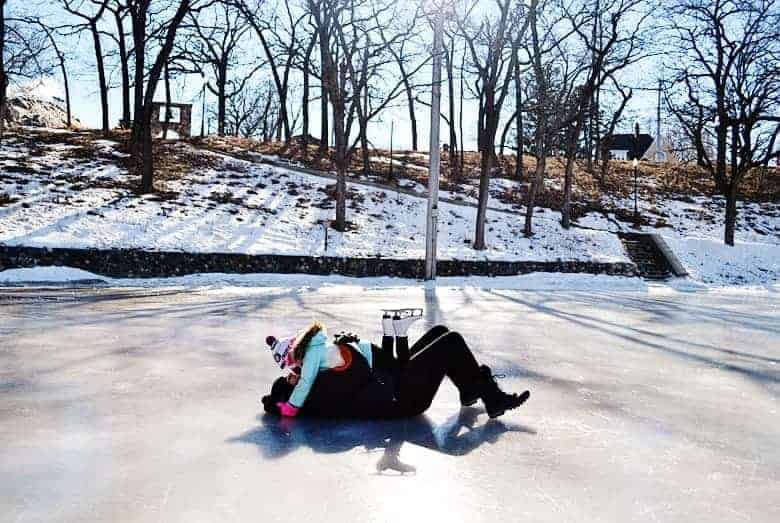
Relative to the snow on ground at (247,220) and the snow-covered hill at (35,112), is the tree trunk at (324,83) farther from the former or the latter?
the snow-covered hill at (35,112)

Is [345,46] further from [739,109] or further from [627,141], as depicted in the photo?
[627,141]

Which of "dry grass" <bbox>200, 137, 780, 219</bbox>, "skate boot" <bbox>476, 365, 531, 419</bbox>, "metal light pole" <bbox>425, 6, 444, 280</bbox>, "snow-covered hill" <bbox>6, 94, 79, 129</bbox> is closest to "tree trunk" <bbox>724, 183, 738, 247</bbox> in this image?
"dry grass" <bbox>200, 137, 780, 219</bbox>

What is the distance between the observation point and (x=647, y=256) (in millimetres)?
24328

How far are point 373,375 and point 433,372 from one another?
1.39ft

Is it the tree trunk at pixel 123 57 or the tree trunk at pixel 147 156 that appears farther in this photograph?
the tree trunk at pixel 123 57

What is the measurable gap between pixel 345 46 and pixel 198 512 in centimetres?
2162

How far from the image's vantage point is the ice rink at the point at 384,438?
3.58m

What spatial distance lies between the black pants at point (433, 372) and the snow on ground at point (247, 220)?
46.6 feet

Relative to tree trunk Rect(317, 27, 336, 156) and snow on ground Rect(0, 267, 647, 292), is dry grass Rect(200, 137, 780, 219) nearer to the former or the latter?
tree trunk Rect(317, 27, 336, 156)

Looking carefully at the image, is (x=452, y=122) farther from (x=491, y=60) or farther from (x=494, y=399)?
(x=494, y=399)

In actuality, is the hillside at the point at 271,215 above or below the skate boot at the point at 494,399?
above

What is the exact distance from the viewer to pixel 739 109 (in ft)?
93.8

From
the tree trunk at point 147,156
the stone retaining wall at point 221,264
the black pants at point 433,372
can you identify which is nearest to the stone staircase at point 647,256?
Answer: the stone retaining wall at point 221,264

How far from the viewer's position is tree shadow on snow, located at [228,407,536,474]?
4.48 meters
